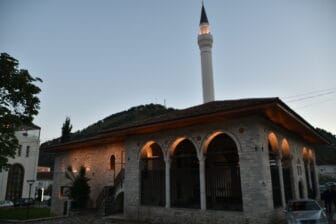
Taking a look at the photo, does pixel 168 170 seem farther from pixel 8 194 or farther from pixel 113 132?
pixel 8 194

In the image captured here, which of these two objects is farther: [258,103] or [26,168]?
[26,168]

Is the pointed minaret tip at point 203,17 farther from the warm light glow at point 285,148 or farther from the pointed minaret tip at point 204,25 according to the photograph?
the warm light glow at point 285,148

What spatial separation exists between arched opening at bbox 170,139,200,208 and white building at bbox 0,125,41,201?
2696 cm

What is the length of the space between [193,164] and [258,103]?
8187mm

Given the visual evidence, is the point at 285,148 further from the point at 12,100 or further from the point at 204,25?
the point at 204,25

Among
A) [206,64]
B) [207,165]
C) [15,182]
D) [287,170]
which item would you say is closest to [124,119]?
[15,182]

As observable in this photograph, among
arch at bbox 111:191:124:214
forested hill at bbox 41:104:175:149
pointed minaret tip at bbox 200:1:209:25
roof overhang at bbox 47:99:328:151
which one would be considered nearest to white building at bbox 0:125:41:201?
arch at bbox 111:191:124:214

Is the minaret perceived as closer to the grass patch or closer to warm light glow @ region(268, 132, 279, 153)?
warm light glow @ region(268, 132, 279, 153)

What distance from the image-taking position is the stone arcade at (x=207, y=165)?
10.6 metres

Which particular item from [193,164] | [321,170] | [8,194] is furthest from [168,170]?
[321,170]

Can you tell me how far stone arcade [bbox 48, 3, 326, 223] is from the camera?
10.6 metres

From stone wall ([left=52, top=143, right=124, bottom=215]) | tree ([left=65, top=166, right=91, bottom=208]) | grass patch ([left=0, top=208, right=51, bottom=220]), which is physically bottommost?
grass patch ([left=0, top=208, right=51, bottom=220])

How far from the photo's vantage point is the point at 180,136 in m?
13.0

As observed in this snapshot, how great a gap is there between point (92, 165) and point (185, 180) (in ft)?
25.5
